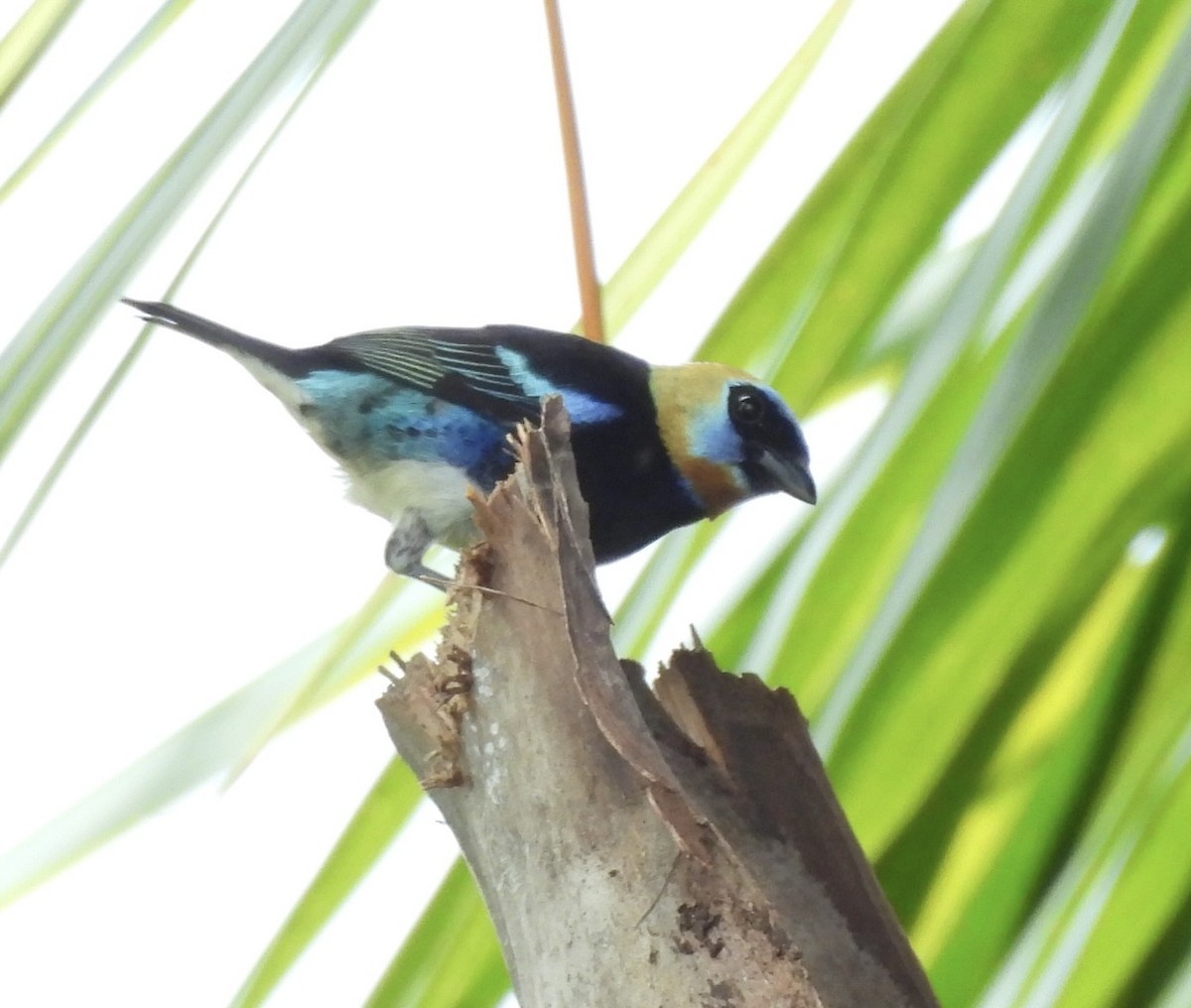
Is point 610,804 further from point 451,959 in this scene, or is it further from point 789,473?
point 789,473

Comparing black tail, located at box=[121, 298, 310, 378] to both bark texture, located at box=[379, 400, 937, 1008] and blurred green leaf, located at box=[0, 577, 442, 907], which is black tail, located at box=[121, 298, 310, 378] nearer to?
blurred green leaf, located at box=[0, 577, 442, 907]

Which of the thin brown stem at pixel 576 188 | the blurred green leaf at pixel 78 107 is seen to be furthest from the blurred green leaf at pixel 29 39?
the thin brown stem at pixel 576 188

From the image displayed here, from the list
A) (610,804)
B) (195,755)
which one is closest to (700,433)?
(195,755)

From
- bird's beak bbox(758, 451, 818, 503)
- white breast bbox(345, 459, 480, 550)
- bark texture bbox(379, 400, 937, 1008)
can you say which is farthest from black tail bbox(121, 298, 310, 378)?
bark texture bbox(379, 400, 937, 1008)

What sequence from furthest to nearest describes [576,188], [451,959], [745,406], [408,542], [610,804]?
[745,406] < [408,542] < [576,188] < [451,959] < [610,804]

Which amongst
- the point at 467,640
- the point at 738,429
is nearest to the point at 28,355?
the point at 467,640

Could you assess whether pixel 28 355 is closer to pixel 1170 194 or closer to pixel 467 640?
pixel 467 640
